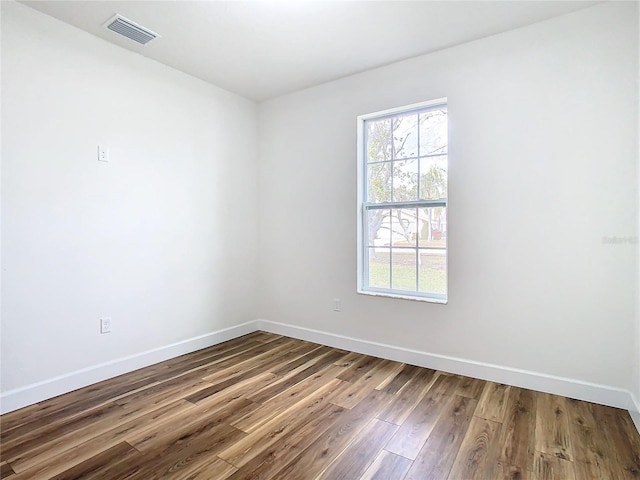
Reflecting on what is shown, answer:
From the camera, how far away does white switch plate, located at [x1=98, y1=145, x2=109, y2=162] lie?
2.76m

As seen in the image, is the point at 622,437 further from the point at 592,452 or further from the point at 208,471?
the point at 208,471

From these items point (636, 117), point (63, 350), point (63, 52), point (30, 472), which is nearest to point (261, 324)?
point (63, 350)

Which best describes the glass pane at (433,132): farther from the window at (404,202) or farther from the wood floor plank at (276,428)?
the wood floor plank at (276,428)

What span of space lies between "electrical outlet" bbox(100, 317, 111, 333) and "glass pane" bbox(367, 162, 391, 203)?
2.55 metres

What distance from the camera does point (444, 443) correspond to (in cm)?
192

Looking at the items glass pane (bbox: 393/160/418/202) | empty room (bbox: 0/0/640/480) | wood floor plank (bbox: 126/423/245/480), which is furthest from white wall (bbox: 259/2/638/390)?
wood floor plank (bbox: 126/423/245/480)

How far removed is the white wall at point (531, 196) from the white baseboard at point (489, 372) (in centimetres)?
5

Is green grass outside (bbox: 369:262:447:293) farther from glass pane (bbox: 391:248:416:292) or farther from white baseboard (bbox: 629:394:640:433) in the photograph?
white baseboard (bbox: 629:394:640:433)

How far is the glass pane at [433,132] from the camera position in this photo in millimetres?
3006

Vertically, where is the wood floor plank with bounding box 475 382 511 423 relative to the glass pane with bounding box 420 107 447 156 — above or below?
below

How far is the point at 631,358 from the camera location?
89.0 inches

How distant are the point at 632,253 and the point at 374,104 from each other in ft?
7.62

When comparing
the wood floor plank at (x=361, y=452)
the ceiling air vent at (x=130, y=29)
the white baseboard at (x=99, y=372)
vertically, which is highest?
the ceiling air vent at (x=130, y=29)

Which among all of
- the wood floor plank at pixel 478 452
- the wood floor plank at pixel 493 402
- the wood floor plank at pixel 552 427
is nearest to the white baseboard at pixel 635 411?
the wood floor plank at pixel 552 427
